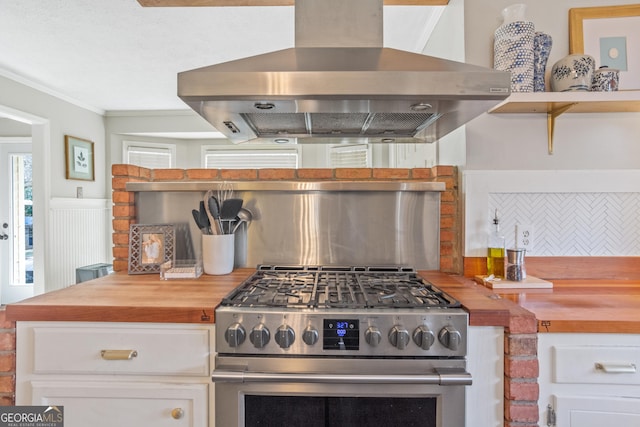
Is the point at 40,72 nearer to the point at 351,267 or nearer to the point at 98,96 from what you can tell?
the point at 98,96

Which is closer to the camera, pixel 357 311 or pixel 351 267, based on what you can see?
pixel 357 311

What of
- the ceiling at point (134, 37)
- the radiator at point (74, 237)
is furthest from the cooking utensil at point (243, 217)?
the radiator at point (74, 237)

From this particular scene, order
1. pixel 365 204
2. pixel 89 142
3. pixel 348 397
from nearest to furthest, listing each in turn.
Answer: pixel 348 397
pixel 365 204
pixel 89 142

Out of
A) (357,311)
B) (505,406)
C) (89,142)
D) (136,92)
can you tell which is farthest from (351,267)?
(89,142)

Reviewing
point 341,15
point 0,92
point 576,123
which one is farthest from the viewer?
point 0,92

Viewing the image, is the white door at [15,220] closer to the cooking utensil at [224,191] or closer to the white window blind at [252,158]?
the white window blind at [252,158]

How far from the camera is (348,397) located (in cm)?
99

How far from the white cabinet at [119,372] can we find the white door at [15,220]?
4.20m

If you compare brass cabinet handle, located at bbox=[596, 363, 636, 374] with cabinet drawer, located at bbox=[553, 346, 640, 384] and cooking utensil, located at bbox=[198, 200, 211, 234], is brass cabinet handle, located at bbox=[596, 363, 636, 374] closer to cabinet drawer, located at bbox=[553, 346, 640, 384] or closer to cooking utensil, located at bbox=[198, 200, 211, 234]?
cabinet drawer, located at bbox=[553, 346, 640, 384]

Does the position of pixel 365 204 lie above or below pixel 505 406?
above

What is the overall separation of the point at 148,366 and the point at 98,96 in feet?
13.2

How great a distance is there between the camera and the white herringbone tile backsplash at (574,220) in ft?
4.99

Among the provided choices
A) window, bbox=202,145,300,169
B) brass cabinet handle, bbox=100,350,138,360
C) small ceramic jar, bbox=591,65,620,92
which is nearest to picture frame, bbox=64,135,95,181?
window, bbox=202,145,300,169

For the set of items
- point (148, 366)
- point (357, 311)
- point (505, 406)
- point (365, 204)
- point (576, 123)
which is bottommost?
point (505, 406)
